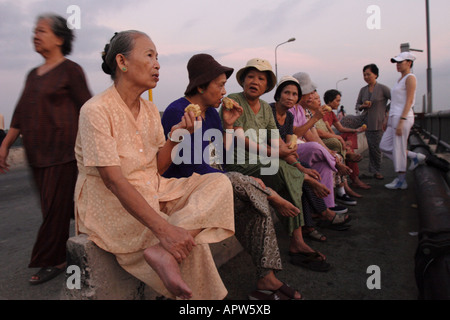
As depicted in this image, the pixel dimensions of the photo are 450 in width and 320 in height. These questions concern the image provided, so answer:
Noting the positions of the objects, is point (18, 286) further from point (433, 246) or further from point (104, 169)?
point (433, 246)

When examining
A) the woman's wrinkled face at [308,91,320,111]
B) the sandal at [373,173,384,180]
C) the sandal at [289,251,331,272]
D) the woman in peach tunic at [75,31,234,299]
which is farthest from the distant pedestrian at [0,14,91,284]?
the sandal at [373,173,384,180]

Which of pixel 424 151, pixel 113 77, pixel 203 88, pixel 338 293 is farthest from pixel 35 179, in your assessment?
pixel 424 151

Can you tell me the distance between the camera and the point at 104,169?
1696 millimetres

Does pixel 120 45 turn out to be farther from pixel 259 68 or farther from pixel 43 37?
pixel 259 68

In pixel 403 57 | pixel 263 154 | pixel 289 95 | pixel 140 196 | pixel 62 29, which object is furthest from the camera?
pixel 403 57

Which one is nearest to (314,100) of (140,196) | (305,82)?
(305,82)

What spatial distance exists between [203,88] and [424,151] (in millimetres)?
5867

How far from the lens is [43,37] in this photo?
8.68 ft

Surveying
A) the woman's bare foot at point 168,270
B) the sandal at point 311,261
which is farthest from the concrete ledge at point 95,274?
the sandal at point 311,261

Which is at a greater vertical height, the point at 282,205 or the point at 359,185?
the point at 282,205

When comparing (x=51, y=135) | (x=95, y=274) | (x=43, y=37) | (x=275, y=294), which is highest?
(x=43, y=37)

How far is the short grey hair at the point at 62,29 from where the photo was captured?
2689 mm

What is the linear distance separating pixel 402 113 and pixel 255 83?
355 cm

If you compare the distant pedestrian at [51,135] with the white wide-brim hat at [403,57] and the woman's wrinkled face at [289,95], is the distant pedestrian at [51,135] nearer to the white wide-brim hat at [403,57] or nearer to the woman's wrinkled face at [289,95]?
the woman's wrinkled face at [289,95]
